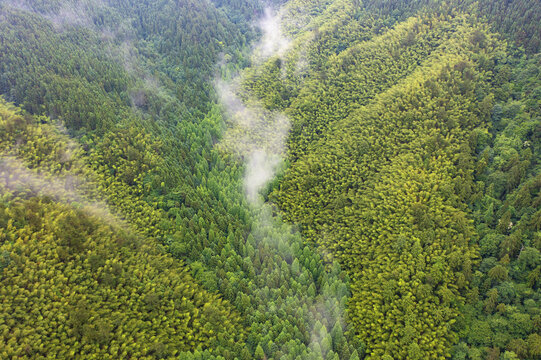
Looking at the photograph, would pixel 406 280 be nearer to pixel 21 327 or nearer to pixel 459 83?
pixel 459 83

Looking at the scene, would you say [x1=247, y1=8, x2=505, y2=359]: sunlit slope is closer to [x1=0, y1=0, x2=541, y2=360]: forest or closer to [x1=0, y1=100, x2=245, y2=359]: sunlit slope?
[x1=0, y1=0, x2=541, y2=360]: forest

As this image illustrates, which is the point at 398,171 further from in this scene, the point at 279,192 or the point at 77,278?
the point at 77,278

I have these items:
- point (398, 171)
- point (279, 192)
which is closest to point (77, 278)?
point (279, 192)

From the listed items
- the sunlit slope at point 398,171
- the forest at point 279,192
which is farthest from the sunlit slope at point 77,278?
the sunlit slope at point 398,171

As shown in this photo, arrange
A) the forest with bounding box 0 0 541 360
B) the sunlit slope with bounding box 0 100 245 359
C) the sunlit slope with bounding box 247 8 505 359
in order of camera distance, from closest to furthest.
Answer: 1. the sunlit slope with bounding box 0 100 245 359
2. the forest with bounding box 0 0 541 360
3. the sunlit slope with bounding box 247 8 505 359

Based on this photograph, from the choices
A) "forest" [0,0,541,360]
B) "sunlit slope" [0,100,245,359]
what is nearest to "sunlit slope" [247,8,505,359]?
"forest" [0,0,541,360]

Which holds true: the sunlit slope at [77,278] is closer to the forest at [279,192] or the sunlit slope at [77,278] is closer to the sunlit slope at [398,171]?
the forest at [279,192]
